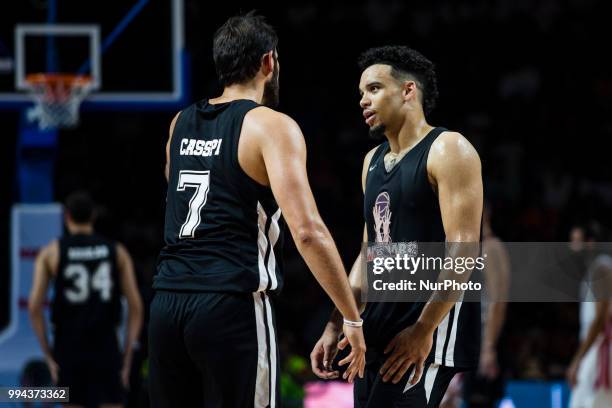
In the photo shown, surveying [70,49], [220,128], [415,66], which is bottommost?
[220,128]

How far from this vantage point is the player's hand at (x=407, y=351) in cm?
411

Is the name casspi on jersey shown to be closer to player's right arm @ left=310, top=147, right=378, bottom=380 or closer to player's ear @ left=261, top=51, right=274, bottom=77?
player's ear @ left=261, top=51, right=274, bottom=77

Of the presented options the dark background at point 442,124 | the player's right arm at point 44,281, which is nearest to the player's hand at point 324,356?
the player's right arm at point 44,281

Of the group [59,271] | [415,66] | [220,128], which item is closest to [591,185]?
[59,271]

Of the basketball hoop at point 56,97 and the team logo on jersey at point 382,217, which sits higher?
the basketball hoop at point 56,97

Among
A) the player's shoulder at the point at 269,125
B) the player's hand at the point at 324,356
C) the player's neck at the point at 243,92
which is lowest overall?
the player's hand at the point at 324,356

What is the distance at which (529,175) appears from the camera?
13266mm

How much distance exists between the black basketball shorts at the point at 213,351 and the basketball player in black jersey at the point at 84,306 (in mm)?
3907

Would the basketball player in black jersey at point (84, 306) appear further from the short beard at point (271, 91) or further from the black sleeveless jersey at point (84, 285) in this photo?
the short beard at point (271, 91)

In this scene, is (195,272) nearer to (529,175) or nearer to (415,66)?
(415,66)

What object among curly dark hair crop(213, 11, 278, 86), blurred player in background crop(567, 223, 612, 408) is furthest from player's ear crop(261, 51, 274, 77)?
blurred player in background crop(567, 223, 612, 408)

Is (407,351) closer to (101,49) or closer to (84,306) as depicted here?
(84,306)

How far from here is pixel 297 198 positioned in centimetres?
367

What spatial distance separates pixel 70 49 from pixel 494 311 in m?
4.92
